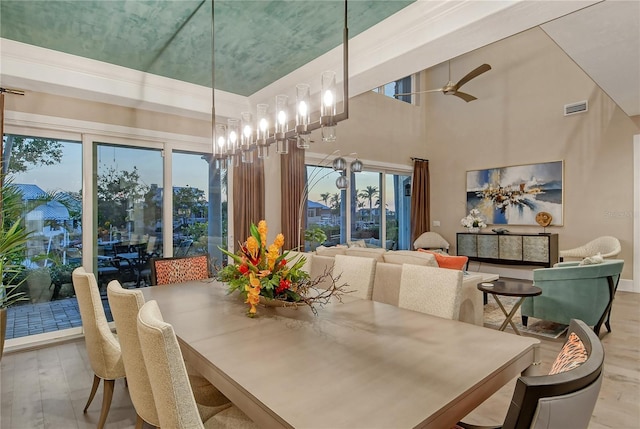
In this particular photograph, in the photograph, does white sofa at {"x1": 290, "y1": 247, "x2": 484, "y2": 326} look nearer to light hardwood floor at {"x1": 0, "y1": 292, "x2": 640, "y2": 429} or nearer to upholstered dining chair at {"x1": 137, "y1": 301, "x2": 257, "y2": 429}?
light hardwood floor at {"x1": 0, "y1": 292, "x2": 640, "y2": 429}

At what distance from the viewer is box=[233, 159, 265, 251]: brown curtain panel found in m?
4.95

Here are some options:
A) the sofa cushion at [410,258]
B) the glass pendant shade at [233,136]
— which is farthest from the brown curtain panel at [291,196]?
the glass pendant shade at [233,136]

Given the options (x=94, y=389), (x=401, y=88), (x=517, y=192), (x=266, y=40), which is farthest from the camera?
(x=401, y=88)

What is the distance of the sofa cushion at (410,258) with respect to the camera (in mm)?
3324

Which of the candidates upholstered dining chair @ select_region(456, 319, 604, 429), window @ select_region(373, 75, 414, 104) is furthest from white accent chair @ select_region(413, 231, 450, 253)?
upholstered dining chair @ select_region(456, 319, 604, 429)

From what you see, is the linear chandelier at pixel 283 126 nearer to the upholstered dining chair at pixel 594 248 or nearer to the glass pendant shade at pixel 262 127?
the glass pendant shade at pixel 262 127

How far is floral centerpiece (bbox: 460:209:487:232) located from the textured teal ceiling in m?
5.08

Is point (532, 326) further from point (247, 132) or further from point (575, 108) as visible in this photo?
point (575, 108)

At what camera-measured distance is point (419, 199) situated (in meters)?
8.11

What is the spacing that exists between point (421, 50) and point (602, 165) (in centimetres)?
523

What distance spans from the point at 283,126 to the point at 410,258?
185cm

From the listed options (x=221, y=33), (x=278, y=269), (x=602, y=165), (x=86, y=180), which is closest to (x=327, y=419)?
(x=278, y=269)

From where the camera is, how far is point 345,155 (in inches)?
261

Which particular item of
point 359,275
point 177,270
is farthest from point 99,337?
point 359,275
